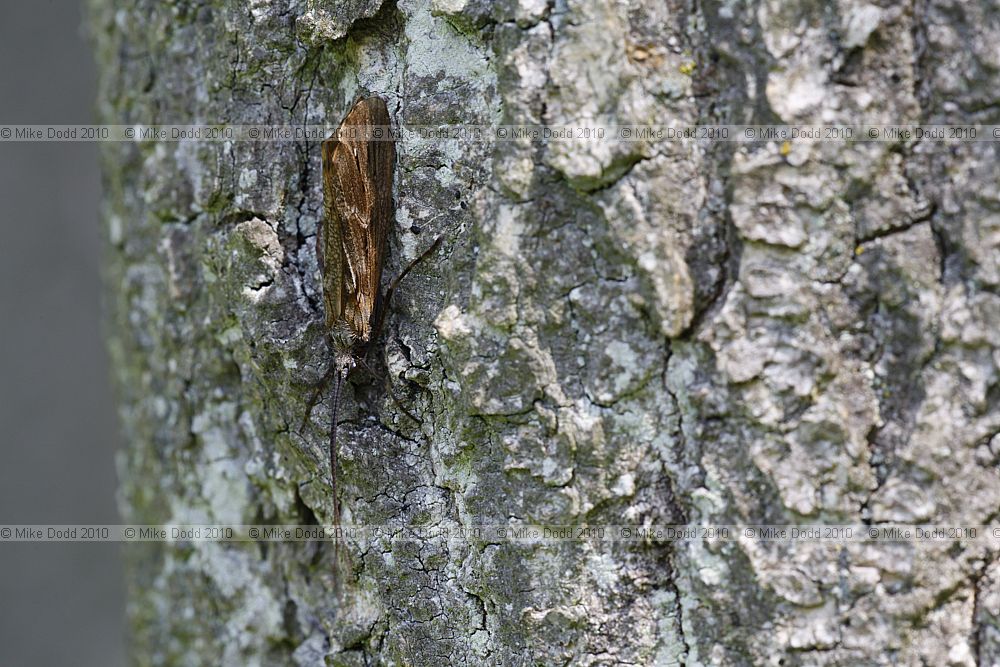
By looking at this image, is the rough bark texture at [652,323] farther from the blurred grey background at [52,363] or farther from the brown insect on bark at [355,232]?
the blurred grey background at [52,363]

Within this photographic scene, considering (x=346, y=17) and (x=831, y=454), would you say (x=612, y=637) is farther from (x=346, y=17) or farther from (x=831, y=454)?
(x=346, y=17)

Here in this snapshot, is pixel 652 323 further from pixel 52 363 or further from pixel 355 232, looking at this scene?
pixel 52 363

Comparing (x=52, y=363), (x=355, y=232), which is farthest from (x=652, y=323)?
(x=52, y=363)

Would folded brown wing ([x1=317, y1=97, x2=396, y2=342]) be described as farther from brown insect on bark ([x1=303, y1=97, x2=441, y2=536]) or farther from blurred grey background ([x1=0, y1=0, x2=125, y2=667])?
blurred grey background ([x1=0, y1=0, x2=125, y2=667])

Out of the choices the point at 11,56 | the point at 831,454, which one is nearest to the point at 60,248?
the point at 11,56

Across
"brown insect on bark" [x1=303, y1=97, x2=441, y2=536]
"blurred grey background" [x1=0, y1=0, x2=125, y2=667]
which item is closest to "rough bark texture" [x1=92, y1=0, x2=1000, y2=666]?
"brown insect on bark" [x1=303, y1=97, x2=441, y2=536]

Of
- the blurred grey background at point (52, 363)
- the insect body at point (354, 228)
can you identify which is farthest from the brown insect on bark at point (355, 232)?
the blurred grey background at point (52, 363)

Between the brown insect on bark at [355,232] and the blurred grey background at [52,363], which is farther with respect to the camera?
the blurred grey background at [52,363]
